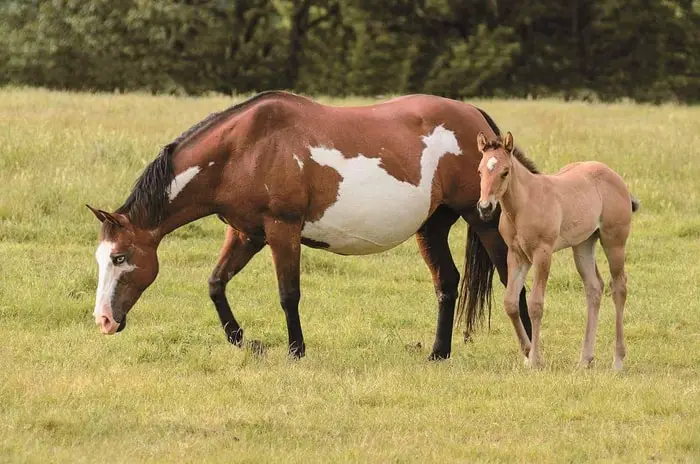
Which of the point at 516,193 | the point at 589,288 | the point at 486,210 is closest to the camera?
the point at 486,210

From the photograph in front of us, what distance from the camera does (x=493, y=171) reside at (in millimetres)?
7375

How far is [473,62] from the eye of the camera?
40.1 meters

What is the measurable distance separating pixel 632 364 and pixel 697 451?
2.35 metres

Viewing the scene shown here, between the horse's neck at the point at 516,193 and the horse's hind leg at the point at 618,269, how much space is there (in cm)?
74

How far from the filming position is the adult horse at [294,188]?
7.91m

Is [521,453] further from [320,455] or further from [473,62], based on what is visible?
[473,62]

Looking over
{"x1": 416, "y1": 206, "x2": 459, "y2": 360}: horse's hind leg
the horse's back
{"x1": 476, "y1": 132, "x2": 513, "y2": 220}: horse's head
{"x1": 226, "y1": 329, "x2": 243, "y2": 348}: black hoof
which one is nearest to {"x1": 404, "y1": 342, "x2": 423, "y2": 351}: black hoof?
{"x1": 416, "y1": 206, "x2": 459, "y2": 360}: horse's hind leg

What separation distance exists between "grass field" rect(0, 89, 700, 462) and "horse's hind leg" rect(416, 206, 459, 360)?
0.54ft

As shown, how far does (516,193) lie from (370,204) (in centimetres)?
105

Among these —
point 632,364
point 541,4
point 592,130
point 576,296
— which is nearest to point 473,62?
point 541,4

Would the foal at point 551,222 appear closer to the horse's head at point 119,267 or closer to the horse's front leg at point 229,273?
the horse's front leg at point 229,273

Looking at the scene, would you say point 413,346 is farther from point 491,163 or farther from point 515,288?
point 491,163

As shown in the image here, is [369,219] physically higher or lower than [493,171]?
lower

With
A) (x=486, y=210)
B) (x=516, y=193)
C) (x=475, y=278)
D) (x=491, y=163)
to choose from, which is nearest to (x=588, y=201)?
(x=516, y=193)
